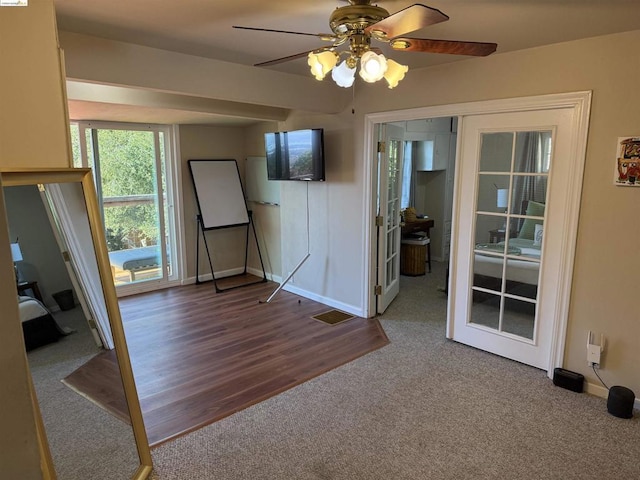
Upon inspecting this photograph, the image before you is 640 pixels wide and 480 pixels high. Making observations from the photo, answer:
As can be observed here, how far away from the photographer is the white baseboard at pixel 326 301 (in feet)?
14.4

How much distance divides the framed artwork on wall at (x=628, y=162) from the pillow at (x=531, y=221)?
0.52m

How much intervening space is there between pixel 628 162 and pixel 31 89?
121 inches

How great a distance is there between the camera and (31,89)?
1378 millimetres

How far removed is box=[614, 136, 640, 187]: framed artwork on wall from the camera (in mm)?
2516

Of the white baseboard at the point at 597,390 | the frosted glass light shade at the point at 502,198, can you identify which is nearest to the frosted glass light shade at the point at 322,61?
the frosted glass light shade at the point at 502,198

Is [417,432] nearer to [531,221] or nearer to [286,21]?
[531,221]

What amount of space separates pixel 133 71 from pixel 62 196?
1.58m

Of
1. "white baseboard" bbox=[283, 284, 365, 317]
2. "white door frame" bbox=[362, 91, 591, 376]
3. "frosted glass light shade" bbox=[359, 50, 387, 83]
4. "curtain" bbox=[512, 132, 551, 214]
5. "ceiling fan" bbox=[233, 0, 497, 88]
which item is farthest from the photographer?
"white baseboard" bbox=[283, 284, 365, 317]

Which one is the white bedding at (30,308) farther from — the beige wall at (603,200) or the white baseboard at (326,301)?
the white baseboard at (326,301)

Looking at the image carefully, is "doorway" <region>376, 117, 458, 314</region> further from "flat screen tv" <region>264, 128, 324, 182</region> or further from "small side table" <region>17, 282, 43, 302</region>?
"small side table" <region>17, 282, 43, 302</region>

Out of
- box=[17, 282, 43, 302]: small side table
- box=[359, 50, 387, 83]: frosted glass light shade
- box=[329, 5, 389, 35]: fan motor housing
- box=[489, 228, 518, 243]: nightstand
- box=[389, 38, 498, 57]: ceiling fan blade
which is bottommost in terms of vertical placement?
box=[489, 228, 518, 243]: nightstand

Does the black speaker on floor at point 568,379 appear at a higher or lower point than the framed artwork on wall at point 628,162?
lower

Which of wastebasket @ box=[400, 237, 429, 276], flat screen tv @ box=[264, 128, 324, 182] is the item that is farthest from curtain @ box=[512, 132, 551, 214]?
wastebasket @ box=[400, 237, 429, 276]

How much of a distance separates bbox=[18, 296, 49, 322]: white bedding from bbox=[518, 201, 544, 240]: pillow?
3.03m
